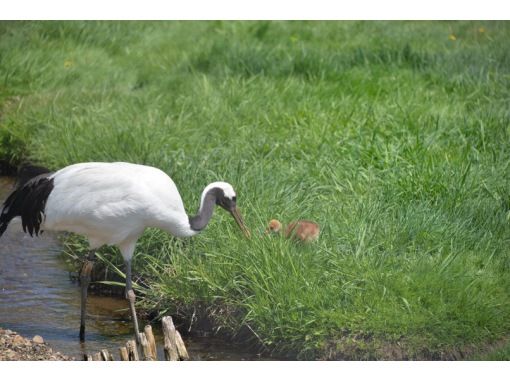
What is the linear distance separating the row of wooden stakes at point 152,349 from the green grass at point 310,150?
0.46m

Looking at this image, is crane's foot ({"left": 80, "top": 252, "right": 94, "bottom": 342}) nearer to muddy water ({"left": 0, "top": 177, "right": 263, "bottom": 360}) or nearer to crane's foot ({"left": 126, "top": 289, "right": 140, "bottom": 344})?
muddy water ({"left": 0, "top": 177, "right": 263, "bottom": 360})

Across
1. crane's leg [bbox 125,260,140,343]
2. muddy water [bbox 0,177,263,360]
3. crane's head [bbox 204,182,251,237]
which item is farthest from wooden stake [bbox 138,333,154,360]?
crane's head [bbox 204,182,251,237]

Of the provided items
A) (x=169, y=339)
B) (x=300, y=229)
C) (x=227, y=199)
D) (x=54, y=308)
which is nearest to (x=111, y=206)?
(x=227, y=199)

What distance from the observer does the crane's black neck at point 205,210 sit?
579 cm

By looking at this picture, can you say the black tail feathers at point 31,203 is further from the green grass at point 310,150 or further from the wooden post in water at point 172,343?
the wooden post in water at point 172,343

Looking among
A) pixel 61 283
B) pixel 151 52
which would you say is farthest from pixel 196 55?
pixel 61 283

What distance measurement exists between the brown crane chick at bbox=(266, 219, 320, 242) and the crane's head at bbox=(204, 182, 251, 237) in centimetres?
17

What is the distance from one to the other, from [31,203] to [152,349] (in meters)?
1.27

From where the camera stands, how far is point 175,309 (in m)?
5.82

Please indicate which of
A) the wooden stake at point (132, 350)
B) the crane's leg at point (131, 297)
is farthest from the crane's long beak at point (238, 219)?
the wooden stake at point (132, 350)

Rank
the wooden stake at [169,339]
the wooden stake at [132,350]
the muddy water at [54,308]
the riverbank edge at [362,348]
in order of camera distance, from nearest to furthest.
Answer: the wooden stake at [132,350], the wooden stake at [169,339], the riverbank edge at [362,348], the muddy water at [54,308]

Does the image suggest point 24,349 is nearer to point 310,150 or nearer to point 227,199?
point 227,199

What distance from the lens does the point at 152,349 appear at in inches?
203

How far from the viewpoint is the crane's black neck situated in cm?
579
